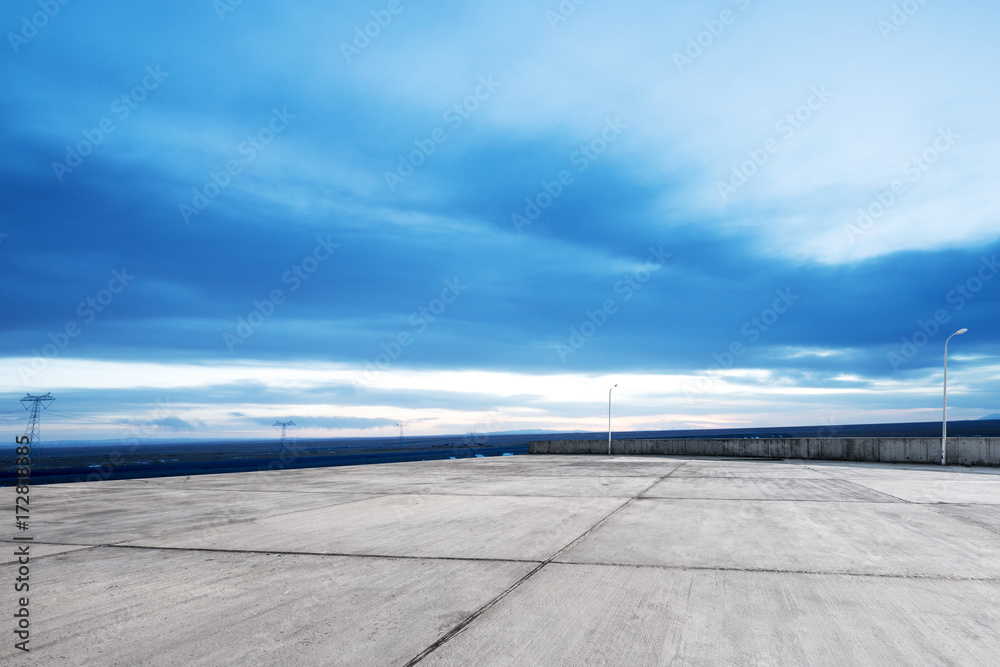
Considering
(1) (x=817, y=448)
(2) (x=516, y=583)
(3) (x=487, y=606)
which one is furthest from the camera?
(1) (x=817, y=448)

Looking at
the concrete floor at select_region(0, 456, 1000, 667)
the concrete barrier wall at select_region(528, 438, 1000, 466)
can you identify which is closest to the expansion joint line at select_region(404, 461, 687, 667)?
the concrete floor at select_region(0, 456, 1000, 667)

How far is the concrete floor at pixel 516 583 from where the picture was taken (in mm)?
4922

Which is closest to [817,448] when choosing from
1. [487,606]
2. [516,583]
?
[516,583]

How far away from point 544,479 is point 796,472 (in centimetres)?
1050

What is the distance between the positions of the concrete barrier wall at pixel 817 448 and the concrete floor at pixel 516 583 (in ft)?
63.0

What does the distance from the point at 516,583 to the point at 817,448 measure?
33115mm

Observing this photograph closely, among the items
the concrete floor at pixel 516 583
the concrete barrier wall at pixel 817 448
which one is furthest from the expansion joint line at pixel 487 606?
the concrete barrier wall at pixel 817 448

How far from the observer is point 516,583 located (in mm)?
6812

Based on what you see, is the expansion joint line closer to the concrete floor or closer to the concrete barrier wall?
the concrete floor

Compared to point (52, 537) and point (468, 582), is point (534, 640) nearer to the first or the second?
point (468, 582)

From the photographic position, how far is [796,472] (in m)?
23.6

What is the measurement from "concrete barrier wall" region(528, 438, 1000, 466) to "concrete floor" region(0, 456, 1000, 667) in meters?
19.2

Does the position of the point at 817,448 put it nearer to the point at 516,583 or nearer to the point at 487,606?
the point at 516,583

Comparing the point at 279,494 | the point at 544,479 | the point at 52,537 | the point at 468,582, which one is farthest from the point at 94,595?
the point at 544,479
